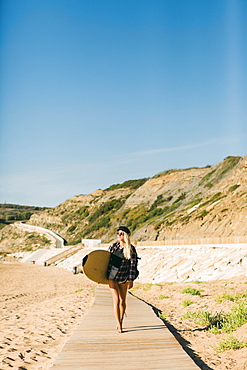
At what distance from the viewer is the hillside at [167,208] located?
3594cm

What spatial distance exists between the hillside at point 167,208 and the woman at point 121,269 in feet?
78.0

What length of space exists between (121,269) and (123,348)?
1.35 m

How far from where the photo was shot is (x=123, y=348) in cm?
620

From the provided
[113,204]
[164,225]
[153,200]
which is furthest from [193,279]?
[113,204]

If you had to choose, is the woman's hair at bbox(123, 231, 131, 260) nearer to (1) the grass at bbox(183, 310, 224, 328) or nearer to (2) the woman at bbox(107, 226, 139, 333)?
(2) the woman at bbox(107, 226, 139, 333)

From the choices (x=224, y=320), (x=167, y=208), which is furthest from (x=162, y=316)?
(x=167, y=208)

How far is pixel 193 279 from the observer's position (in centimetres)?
1866

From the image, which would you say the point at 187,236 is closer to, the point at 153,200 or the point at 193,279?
the point at 193,279

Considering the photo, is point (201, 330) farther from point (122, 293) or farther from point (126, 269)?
point (126, 269)

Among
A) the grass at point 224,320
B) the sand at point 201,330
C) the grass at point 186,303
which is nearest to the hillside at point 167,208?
the sand at point 201,330

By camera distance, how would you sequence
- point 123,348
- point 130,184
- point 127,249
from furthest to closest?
1. point 130,184
2. point 127,249
3. point 123,348

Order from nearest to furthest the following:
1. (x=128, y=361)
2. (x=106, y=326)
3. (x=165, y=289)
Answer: (x=128, y=361) → (x=106, y=326) → (x=165, y=289)

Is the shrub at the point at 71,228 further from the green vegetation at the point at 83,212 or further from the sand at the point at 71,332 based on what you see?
the sand at the point at 71,332

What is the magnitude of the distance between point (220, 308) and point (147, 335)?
322 cm
